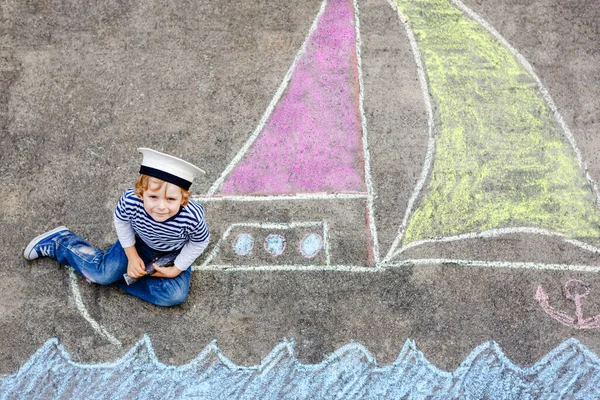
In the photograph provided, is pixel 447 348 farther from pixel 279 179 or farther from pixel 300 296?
pixel 279 179

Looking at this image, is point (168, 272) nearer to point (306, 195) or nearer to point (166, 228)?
point (166, 228)

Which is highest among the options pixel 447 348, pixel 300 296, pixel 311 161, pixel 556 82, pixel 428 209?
pixel 556 82

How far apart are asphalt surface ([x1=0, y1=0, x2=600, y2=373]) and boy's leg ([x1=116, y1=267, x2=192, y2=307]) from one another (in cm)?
10

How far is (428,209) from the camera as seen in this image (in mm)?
4426

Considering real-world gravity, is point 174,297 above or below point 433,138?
below

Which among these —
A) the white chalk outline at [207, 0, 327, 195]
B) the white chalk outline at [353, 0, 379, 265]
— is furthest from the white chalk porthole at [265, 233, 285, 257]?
the white chalk outline at [353, 0, 379, 265]

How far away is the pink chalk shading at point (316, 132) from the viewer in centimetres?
448

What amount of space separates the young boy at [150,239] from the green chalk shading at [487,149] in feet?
5.44

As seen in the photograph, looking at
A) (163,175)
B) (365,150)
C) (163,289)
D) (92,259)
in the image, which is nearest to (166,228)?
(163,175)

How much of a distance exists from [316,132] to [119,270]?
181 cm

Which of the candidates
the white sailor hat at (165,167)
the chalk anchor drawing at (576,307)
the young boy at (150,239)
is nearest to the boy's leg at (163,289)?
the young boy at (150,239)

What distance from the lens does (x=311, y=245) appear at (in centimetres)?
430

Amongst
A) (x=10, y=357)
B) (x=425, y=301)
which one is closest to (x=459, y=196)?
(x=425, y=301)

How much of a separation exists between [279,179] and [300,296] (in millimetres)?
910
